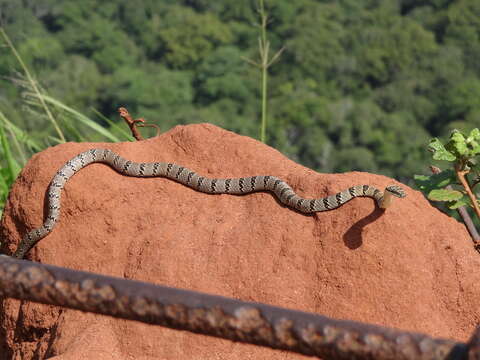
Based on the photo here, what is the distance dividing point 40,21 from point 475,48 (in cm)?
5202

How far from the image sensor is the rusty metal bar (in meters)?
1.57

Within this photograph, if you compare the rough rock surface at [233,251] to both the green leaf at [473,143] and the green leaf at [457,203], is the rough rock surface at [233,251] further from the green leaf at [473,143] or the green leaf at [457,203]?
the green leaf at [473,143]

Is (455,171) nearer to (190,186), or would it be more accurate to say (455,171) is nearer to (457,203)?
(457,203)

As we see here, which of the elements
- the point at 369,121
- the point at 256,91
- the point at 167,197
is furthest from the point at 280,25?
the point at 167,197

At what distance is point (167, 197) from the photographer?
5.18 metres

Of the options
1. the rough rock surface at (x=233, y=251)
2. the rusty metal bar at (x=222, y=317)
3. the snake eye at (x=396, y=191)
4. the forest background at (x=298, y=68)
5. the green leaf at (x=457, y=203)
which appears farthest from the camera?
the forest background at (x=298, y=68)

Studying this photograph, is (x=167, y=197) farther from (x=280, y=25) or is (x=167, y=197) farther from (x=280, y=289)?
(x=280, y=25)

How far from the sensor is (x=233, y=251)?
457 centimetres

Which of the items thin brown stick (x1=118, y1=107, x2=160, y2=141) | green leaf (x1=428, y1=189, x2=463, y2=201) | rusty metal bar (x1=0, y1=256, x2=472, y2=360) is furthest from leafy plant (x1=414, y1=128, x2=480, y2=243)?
rusty metal bar (x1=0, y1=256, x2=472, y2=360)

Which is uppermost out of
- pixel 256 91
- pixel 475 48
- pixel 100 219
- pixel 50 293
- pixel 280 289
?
pixel 50 293

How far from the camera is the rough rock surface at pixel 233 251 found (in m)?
4.21

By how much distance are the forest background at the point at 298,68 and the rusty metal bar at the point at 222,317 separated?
5831 cm

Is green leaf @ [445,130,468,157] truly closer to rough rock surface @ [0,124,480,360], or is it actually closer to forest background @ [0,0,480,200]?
rough rock surface @ [0,124,480,360]

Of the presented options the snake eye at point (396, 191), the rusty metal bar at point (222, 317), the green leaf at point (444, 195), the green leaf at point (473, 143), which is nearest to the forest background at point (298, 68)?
the green leaf at point (444, 195)
